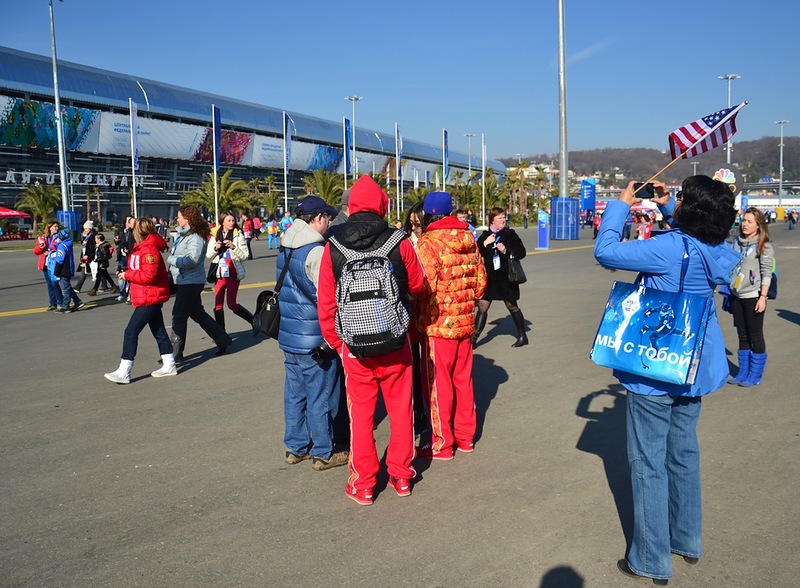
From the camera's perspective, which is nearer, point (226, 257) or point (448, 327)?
point (448, 327)

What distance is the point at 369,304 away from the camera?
12.9ft

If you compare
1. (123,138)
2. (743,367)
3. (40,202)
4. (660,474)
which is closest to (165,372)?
(660,474)

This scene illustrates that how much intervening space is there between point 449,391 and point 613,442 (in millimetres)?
1243

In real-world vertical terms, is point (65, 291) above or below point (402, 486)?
above

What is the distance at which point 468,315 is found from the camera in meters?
4.95

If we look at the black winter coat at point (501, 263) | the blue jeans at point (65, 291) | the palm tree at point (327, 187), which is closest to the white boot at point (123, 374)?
the black winter coat at point (501, 263)

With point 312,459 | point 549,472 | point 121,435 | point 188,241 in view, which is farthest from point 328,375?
point 188,241

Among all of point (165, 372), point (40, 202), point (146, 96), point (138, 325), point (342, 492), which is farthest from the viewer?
point (146, 96)

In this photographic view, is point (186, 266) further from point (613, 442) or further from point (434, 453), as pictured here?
point (613, 442)

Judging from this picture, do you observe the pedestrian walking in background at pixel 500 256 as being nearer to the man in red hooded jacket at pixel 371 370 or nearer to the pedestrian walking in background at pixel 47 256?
the man in red hooded jacket at pixel 371 370

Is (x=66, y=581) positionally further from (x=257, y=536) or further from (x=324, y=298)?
(x=324, y=298)

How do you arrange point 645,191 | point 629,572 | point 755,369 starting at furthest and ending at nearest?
point 755,369
point 645,191
point 629,572

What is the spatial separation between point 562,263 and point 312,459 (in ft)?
58.7

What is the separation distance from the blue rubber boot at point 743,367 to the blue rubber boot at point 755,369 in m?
0.03
